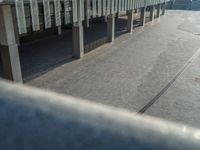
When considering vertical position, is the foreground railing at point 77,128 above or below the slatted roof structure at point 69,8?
above

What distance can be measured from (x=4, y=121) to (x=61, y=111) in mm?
225

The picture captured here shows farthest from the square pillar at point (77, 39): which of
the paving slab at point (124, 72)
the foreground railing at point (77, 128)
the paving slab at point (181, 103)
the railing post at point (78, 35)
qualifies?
the foreground railing at point (77, 128)

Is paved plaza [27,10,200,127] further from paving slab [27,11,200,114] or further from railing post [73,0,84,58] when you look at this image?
railing post [73,0,84,58]

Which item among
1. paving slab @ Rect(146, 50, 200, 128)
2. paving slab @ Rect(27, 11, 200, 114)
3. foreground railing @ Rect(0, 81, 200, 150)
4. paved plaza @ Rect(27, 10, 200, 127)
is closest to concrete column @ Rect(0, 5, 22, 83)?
paving slab @ Rect(27, 11, 200, 114)

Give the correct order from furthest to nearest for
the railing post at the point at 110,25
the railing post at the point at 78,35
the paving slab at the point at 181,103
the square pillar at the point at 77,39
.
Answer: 1. the railing post at the point at 110,25
2. the square pillar at the point at 77,39
3. the railing post at the point at 78,35
4. the paving slab at the point at 181,103

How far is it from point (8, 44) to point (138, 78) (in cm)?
757

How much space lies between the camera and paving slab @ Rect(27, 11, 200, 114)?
12.2 metres

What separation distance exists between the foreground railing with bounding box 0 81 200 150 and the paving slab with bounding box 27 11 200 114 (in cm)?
1015

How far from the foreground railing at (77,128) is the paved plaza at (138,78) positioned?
9.77 m

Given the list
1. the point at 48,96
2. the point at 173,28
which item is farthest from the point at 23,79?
the point at 173,28

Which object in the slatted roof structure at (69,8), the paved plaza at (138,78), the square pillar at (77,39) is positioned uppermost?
the slatted roof structure at (69,8)

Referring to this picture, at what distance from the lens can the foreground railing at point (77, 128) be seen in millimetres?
780

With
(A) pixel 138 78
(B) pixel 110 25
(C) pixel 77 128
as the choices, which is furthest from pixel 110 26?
(C) pixel 77 128

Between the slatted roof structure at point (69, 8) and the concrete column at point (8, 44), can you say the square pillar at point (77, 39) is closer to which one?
the slatted roof structure at point (69, 8)
